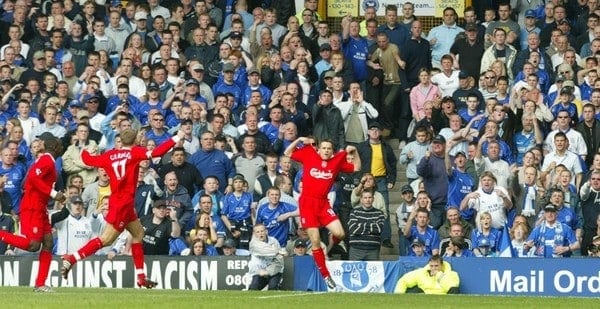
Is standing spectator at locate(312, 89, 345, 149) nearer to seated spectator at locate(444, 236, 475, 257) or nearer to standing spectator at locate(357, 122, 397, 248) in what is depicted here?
standing spectator at locate(357, 122, 397, 248)

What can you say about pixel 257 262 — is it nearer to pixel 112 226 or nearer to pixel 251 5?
pixel 112 226

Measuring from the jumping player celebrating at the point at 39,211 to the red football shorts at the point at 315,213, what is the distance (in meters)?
3.50

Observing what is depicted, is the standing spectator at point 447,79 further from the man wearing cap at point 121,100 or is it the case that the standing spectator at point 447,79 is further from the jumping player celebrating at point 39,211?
the jumping player celebrating at point 39,211

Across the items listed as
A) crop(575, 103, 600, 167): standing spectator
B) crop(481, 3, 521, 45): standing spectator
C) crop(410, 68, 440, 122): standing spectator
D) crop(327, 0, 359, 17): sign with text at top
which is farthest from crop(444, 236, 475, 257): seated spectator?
crop(327, 0, 359, 17): sign with text at top

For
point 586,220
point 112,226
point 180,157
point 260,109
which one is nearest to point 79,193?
point 180,157

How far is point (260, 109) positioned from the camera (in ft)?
90.3

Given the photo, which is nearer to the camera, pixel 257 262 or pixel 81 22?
pixel 257 262

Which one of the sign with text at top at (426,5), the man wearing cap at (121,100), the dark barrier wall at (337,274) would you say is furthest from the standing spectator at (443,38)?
the dark barrier wall at (337,274)

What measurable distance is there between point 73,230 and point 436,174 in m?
5.94

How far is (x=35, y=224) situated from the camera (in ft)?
66.9

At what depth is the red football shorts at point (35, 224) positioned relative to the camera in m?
20.4

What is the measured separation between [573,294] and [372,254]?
3.52 m

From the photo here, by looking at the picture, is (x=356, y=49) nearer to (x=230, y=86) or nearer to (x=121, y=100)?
(x=230, y=86)

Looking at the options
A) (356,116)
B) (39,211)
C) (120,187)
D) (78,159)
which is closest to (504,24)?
(356,116)
